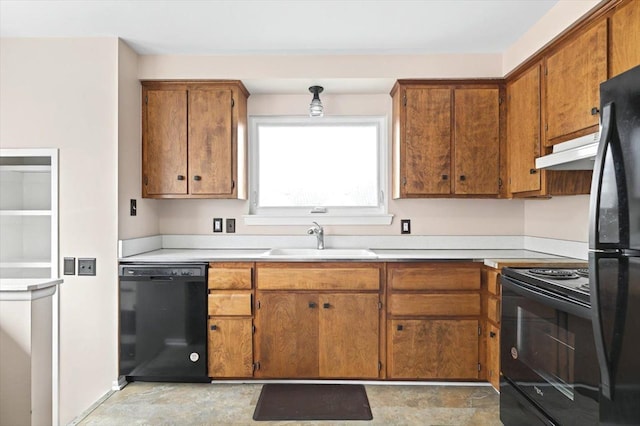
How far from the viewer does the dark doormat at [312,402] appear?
2.46 meters

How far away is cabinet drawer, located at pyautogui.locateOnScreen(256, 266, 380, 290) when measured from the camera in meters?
2.85

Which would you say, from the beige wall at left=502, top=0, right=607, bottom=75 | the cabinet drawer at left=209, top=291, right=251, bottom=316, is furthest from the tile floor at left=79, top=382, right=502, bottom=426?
the beige wall at left=502, top=0, right=607, bottom=75

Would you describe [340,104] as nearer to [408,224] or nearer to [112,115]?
[408,224]

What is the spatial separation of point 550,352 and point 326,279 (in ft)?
4.69

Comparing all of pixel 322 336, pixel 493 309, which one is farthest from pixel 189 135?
pixel 493 309

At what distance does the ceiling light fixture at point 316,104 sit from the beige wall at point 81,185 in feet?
4.54

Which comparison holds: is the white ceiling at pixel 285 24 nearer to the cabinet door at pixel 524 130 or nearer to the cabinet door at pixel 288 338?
the cabinet door at pixel 524 130

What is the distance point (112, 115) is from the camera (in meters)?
2.85

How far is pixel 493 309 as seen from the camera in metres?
2.69

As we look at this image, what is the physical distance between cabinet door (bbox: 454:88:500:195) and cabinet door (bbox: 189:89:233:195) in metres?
1.72

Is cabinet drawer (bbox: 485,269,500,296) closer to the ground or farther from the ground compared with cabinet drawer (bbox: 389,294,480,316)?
farther from the ground

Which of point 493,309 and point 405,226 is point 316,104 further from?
point 493,309

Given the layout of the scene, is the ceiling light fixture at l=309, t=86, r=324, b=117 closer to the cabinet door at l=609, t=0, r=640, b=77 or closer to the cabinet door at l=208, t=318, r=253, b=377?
the cabinet door at l=208, t=318, r=253, b=377

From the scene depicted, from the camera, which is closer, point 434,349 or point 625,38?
point 625,38
